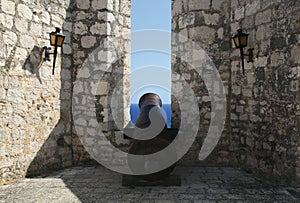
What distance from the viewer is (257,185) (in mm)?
3805

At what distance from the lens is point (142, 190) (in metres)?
3.59

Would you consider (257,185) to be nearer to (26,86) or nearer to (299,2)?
(299,2)

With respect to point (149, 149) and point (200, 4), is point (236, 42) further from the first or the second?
point (149, 149)

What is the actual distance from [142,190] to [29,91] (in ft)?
8.05

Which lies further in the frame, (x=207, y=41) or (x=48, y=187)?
(x=207, y=41)

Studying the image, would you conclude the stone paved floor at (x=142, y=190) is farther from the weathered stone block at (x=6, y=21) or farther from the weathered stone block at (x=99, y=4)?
the weathered stone block at (x=99, y=4)

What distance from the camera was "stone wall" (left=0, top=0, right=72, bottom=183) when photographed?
3891 millimetres

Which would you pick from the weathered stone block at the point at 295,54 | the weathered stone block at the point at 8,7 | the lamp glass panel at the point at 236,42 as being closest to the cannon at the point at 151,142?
the lamp glass panel at the point at 236,42

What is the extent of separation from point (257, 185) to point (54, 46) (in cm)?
401

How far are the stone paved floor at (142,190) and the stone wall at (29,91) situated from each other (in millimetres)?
450

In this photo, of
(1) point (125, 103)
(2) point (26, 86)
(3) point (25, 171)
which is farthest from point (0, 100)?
(1) point (125, 103)

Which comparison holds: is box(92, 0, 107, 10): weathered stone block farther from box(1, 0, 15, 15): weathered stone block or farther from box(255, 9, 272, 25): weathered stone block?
box(255, 9, 272, 25): weathered stone block

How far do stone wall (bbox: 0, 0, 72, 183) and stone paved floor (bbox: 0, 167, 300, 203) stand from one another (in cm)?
45

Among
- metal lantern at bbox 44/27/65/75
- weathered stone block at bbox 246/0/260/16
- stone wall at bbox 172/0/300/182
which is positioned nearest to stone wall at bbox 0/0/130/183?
metal lantern at bbox 44/27/65/75
